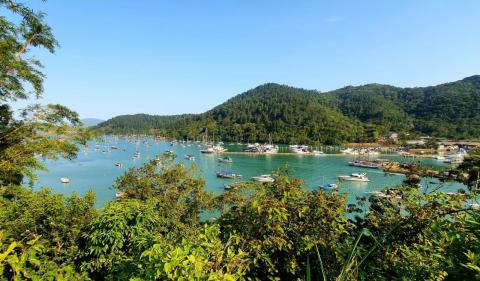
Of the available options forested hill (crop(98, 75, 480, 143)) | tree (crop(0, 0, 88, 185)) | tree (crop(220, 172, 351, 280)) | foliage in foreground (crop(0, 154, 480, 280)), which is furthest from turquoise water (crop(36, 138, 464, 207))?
forested hill (crop(98, 75, 480, 143))

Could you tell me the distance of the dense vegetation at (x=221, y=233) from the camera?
207cm

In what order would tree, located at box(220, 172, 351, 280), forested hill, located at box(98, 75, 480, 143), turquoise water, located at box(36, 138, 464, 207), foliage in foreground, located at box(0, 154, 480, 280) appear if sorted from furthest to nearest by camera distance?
forested hill, located at box(98, 75, 480, 143)
turquoise water, located at box(36, 138, 464, 207)
tree, located at box(220, 172, 351, 280)
foliage in foreground, located at box(0, 154, 480, 280)

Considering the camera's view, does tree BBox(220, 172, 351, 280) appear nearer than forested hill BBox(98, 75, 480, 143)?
Yes

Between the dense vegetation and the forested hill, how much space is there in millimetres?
84349

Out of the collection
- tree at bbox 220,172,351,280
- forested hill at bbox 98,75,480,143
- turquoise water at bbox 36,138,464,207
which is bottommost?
turquoise water at bbox 36,138,464,207

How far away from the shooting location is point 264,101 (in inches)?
5522

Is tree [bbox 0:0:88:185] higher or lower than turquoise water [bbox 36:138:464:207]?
higher

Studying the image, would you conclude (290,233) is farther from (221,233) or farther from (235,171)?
(235,171)

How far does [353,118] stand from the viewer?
117875 mm

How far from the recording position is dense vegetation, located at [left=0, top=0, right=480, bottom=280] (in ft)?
6.81

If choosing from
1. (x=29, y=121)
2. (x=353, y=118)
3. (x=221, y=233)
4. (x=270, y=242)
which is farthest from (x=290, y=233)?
(x=353, y=118)

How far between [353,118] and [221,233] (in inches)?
4825

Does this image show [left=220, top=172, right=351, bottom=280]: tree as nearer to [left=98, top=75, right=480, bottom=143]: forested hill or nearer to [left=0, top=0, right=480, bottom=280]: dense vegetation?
[left=0, top=0, right=480, bottom=280]: dense vegetation

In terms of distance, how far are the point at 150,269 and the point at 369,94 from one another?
16989 cm
